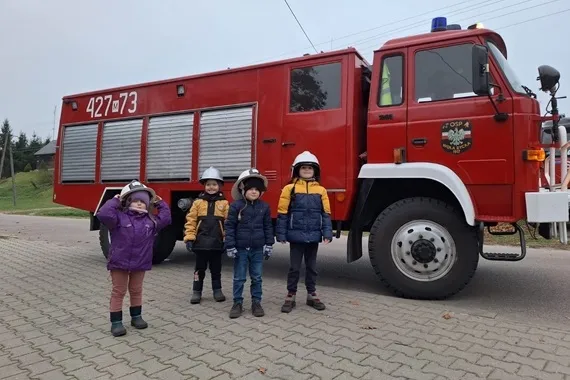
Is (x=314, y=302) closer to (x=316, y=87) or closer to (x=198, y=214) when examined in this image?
(x=198, y=214)

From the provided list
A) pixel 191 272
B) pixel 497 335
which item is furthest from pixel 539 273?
pixel 191 272

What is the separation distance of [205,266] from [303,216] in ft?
4.36

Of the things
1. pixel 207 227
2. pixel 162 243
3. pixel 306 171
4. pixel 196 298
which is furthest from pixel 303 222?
pixel 162 243

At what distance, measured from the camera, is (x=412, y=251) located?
4.84 m

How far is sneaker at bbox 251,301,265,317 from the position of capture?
4.30 m

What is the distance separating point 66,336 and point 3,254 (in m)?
6.12

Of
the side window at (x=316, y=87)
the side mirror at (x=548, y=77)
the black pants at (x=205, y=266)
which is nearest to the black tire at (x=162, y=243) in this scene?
the black pants at (x=205, y=266)

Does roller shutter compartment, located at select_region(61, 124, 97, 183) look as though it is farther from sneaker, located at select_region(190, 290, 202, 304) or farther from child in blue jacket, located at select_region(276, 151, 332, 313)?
child in blue jacket, located at select_region(276, 151, 332, 313)

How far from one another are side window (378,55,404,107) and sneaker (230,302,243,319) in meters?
2.78

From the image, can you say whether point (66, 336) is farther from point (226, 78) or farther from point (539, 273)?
point (539, 273)

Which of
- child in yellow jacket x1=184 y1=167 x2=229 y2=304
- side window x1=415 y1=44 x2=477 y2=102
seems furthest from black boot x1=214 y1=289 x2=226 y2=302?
side window x1=415 y1=44 x2=477 y2=102

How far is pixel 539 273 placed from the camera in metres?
6.54

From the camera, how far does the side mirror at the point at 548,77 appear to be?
15.6ft

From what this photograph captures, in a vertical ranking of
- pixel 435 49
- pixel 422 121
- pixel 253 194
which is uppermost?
pixel 435 49
